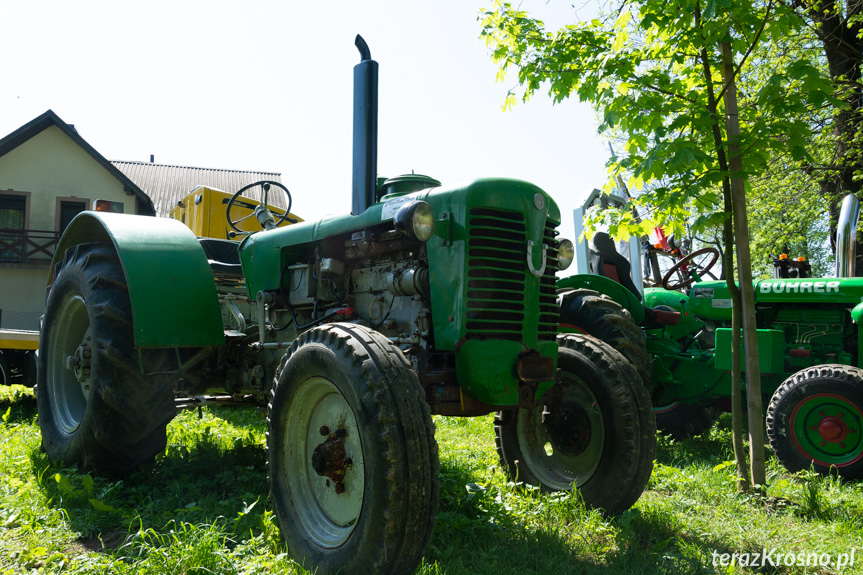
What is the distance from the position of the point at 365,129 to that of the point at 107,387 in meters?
2.00

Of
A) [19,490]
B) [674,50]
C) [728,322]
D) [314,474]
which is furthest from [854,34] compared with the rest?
[19,490]

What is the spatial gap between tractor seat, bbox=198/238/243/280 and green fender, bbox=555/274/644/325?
3.05 m

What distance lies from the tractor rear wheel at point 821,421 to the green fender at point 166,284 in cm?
403

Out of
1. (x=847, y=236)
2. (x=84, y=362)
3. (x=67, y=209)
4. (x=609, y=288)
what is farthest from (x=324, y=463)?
(x=67, y=209)

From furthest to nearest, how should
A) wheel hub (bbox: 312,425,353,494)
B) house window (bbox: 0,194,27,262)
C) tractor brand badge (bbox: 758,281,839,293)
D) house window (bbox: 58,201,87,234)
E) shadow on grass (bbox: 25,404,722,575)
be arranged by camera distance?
house window (bbox: 58,201,87,234)
house window (bbox: 0,194,27,262)
tractor brand badge (bbox: 758,281,839,293)
shadow on grass (bbox: 25,404,722,575)
wheel hub (bbox: 312,425,353,494)

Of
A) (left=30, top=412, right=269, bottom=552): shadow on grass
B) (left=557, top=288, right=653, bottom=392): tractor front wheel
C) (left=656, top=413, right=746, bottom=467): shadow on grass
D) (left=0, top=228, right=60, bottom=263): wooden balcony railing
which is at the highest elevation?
(left=0, top=228, right=60, bottom=263): wooden balcony railing

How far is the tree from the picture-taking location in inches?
144

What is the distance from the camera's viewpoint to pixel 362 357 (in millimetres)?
2596

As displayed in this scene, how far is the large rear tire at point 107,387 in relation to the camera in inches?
143

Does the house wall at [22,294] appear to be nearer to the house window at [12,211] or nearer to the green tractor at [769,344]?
the house window at [12,211]

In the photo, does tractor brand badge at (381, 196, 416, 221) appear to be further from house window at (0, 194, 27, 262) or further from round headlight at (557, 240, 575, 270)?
house window at (0, 194, 27, 262)

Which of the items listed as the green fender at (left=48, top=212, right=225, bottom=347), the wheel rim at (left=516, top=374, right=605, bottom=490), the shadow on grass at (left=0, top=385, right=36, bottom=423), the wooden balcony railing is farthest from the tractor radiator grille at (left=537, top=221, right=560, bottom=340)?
the wooden balcony railing

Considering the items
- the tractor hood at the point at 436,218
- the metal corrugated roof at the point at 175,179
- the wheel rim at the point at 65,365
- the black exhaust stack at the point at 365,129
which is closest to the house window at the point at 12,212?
the metal corrugated roof at the point at 175,179

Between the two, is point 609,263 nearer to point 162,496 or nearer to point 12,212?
point 162,496
